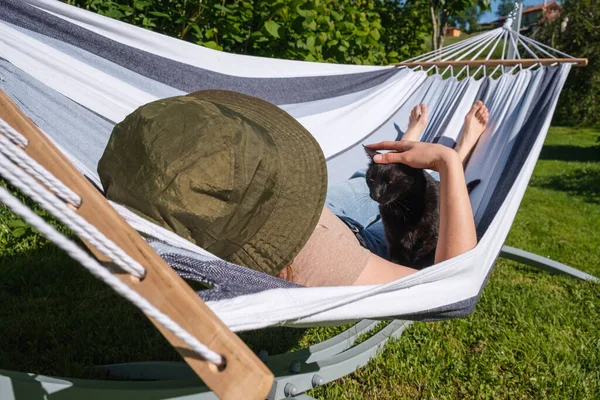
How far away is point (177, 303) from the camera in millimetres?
590

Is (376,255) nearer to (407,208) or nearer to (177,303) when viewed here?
(407,208)

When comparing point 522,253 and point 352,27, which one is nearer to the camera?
point 522,253

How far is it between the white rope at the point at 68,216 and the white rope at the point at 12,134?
0.06 metres

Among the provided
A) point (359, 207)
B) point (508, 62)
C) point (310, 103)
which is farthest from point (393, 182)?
point (508, 62)

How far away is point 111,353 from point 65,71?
87 centimetres

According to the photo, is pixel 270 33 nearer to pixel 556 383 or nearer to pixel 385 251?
pixel 385 251

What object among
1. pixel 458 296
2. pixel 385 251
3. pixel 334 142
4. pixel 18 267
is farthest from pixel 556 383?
pixel 18 267

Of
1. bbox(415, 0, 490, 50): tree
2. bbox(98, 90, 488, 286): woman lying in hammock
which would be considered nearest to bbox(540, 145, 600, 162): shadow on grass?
bbox(415, 0, 490, 50): tree

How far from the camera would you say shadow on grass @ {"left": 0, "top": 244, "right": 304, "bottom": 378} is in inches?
63.0

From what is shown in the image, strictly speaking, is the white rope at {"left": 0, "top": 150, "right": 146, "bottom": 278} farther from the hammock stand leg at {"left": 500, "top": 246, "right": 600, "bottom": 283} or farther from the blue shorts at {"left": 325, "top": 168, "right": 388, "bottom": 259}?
the hammock stand leg at {"left": 500, "top": 246, "right": 600, "bottom": 283}

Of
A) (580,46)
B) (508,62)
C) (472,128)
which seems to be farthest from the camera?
(580,46)

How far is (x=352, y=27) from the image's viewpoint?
2.88 meters

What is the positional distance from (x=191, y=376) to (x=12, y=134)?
0.94m

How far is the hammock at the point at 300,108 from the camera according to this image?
848 mm
